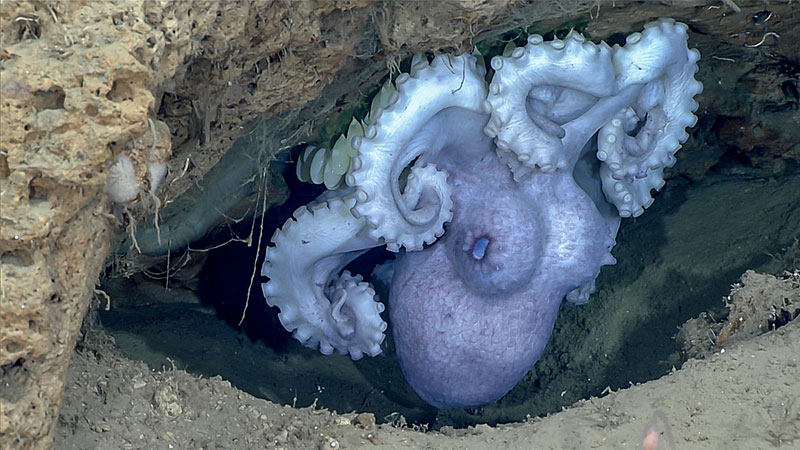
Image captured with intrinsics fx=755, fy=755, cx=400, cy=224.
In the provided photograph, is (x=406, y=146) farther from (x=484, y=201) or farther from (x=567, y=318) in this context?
(x=567, y=318)

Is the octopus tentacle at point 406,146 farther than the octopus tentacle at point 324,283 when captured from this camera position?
No

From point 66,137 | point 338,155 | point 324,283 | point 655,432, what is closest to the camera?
point 66,137

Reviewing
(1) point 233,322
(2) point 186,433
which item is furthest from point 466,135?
(1) point 233,322

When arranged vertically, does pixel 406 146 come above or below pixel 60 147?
below

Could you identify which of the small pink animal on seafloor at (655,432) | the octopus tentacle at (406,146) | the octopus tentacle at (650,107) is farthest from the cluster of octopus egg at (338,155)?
the small pink animal on seafloor at (655,432)

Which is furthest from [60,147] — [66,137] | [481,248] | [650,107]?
[650,107]

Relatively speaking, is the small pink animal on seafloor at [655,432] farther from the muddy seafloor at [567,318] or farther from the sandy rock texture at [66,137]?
the sandy rock texture at [66,137]
